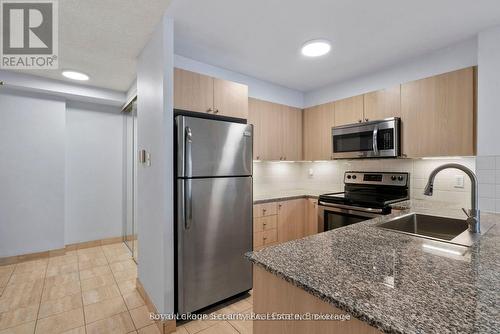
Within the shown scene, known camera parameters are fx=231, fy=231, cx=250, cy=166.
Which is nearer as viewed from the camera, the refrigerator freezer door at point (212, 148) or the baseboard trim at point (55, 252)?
the refrigerator freezer door at point (212, 148)

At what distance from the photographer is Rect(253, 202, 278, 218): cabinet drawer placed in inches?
105

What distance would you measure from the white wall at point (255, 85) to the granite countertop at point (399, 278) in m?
2.20

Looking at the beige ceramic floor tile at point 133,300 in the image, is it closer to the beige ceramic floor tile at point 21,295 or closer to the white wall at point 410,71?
the beige ceramic floor tile at point 21,295

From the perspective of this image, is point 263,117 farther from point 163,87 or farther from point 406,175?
point 406,175

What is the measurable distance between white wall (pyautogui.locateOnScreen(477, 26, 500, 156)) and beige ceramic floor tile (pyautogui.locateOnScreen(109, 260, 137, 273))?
12.5 ft

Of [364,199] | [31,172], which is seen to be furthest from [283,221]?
[31,172]

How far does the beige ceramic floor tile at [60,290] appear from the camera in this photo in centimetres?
221

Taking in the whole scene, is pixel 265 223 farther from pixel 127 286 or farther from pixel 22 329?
pixel 22 329

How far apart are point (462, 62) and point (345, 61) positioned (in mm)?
1030

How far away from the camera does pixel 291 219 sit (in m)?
3.02

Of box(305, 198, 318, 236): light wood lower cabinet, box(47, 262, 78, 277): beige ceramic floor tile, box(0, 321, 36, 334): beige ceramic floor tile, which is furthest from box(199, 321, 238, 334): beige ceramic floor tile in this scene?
box(47, 262, 78, 277): beige ceramic floor tile

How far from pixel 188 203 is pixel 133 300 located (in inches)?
46.6

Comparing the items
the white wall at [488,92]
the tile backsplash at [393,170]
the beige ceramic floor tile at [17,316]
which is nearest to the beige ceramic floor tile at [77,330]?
the beige ceramic floor tile at [17,316]

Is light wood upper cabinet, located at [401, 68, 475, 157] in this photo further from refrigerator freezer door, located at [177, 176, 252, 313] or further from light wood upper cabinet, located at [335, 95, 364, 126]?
refrigerator freezer door, located at [177, 176, 252, 313]
